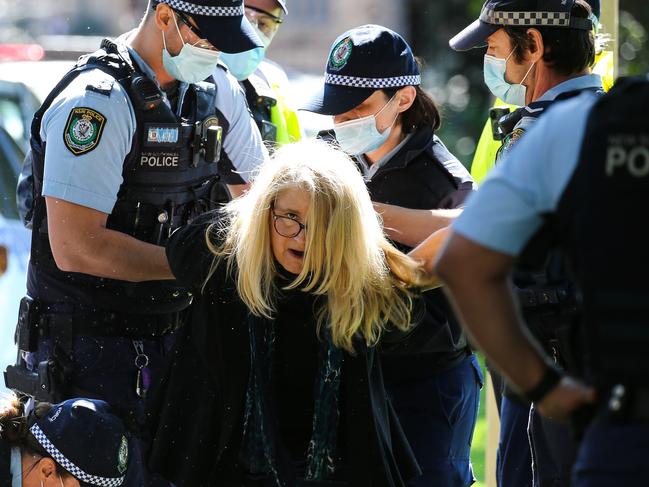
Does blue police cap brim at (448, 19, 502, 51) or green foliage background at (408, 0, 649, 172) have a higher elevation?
blue police cap brim at (448, 19, 502, 51)

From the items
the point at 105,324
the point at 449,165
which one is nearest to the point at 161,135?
the point at 105,324

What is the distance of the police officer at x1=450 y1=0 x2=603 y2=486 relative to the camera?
3.78 meters

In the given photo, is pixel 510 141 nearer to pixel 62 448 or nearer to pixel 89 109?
pixel 89 109

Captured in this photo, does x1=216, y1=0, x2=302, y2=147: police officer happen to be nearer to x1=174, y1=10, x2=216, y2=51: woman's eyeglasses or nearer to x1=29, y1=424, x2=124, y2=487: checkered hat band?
x1=174, y1=10, x2=216, y2=51: woman's eyeglasses

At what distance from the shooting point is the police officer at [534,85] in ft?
12.4

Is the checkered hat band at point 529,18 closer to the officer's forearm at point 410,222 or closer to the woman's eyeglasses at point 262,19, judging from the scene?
the officer's forearm at point 410,222

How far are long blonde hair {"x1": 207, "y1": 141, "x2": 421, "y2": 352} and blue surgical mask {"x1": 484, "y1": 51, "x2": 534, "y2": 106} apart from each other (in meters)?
1.07

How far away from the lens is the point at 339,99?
A: 13.6ft

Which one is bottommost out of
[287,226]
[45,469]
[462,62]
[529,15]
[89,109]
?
[45,469]

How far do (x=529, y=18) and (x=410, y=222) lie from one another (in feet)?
2.81

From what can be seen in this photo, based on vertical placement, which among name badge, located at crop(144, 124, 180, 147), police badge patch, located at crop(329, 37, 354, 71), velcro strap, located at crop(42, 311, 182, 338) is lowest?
velcro strap, located at crop(42, 311, 182, 338)

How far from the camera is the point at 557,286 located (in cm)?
378

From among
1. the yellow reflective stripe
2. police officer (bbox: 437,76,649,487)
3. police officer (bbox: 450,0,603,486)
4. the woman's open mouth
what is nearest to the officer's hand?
police officer (bbox: 437,76,649,487)

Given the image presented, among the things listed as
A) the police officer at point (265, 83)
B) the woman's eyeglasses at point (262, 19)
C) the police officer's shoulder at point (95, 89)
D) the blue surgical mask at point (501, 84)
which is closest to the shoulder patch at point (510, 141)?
the blue surgical mask at point (501, 84)
